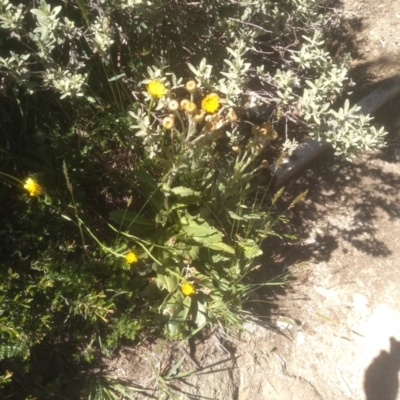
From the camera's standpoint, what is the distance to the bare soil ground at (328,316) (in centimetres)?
279

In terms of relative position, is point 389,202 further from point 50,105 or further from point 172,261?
point 50,105

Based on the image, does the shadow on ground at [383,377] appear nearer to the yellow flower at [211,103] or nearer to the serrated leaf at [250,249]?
the serrated leaf at [250,249]

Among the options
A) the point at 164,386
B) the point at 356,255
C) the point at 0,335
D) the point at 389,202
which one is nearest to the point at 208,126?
the point at 0,335

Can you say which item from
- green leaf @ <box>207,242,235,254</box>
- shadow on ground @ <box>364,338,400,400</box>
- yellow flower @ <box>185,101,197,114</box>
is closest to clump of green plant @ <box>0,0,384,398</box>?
green leaf @ <box>207,242,235,254</box>

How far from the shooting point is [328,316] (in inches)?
130

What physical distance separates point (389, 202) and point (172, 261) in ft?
7.53

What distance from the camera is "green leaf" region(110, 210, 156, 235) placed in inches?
93.3

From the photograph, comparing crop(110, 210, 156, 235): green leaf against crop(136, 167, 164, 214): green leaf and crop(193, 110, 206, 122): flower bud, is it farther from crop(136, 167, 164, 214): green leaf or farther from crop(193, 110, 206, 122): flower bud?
crop(193, 110, 206, 122): flower bud

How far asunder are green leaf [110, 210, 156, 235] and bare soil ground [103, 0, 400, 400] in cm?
75

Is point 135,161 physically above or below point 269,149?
above

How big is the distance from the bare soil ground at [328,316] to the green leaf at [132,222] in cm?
75

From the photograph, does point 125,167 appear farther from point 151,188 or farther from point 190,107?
point 190,107

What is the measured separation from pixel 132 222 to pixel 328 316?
183 cm

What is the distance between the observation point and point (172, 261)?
2428mm
